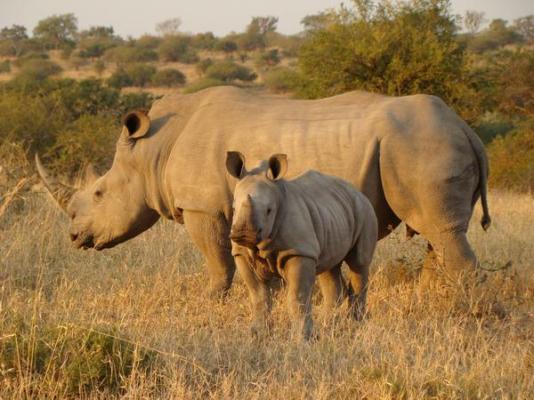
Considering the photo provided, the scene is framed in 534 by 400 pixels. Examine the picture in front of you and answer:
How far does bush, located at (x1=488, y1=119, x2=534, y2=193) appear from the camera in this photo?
1739 centimetres

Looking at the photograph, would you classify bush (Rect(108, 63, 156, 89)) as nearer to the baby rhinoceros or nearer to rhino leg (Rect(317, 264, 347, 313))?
rhino leg (Rect(317, 264, 347, 313))

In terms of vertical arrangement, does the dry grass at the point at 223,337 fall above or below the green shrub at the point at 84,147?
above

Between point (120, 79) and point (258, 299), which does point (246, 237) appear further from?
point (120, 79)

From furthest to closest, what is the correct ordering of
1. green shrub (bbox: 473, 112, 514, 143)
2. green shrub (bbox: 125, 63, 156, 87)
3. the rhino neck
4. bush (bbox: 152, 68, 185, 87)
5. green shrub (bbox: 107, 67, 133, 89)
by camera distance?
green shrub (bbox: 125, 63, 156, 87) → bush (bbox: 152, 68, 185, 87) → green shrub (bbox: 107, 67, 133, 89) → green shrub (bbox: 473, 112, 514, 143) → the rhino neck

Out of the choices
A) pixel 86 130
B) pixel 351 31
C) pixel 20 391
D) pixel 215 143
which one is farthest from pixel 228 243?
pixel 351 31

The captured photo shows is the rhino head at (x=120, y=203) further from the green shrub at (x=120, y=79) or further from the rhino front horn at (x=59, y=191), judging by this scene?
the green shrub at (x=120, y=79)

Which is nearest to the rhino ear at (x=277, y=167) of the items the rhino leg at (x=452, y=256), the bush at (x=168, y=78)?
the rhino leg at (x=452, y=256)

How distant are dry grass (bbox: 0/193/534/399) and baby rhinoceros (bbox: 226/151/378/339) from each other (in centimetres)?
34

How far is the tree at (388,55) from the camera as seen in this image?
1759 centimetres

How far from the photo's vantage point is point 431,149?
23.4ft

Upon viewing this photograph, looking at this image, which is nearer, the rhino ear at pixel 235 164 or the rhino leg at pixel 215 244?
the rhino ear at pixel 235 164

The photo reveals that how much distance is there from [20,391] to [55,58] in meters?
48.0

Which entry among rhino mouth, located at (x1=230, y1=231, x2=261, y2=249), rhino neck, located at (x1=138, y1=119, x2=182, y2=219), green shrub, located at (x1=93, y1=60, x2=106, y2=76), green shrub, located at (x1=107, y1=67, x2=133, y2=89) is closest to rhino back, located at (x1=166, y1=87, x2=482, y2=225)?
rhino neck, located at (x1=138, y1=119, x2=182, y2=219)

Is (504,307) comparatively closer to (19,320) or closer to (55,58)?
(19,320)
